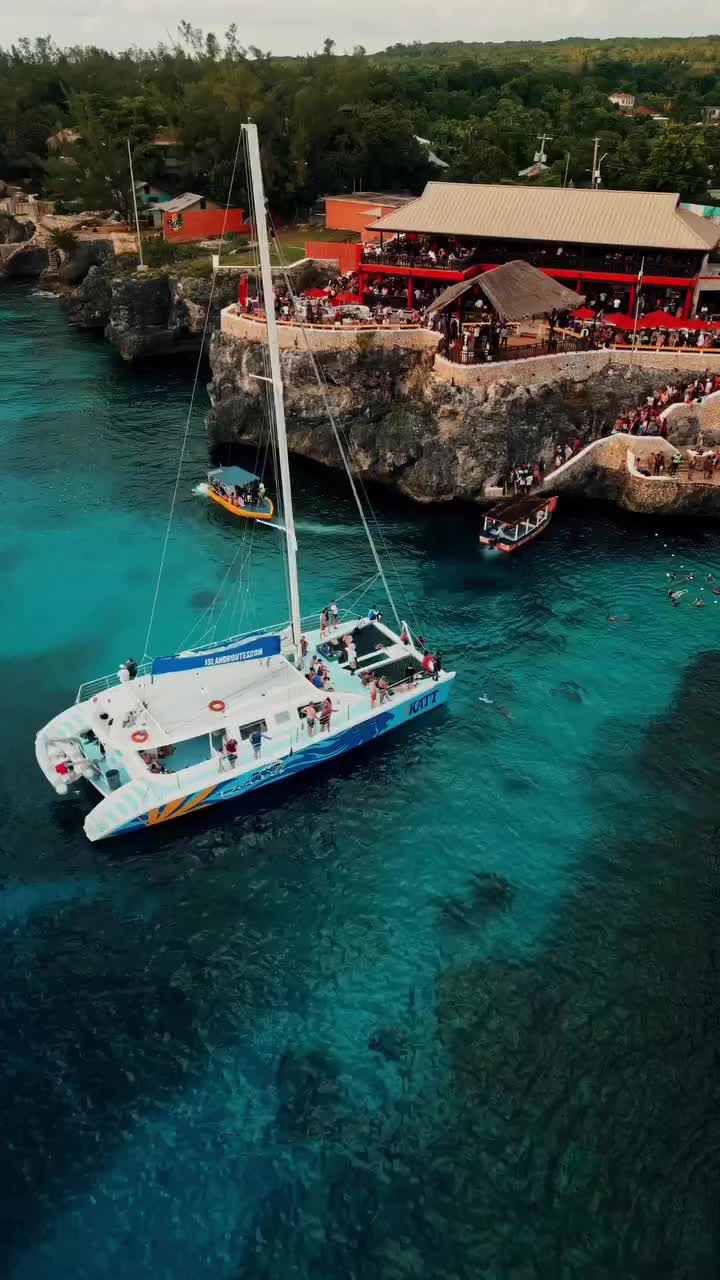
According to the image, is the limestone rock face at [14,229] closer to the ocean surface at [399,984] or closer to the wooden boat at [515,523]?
the ocean surface at [399,984]

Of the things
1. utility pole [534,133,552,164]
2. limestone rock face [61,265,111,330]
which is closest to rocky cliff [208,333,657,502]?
limestone rock face [61,265,111,330]

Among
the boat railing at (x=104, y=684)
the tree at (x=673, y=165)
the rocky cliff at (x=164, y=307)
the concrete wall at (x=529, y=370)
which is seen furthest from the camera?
the tree at (x=673, y=165)

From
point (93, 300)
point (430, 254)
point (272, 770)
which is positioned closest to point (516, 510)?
point (272, 770)

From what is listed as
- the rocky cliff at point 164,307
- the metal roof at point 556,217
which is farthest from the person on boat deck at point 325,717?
the rocky cliff at point 164,307

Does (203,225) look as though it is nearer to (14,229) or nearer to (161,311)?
(161,311)

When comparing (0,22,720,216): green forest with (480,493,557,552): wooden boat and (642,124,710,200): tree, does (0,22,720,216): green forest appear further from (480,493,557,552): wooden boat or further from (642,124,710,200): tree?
(480,493,557,552): wooden boat

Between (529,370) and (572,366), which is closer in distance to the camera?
(529,370)
